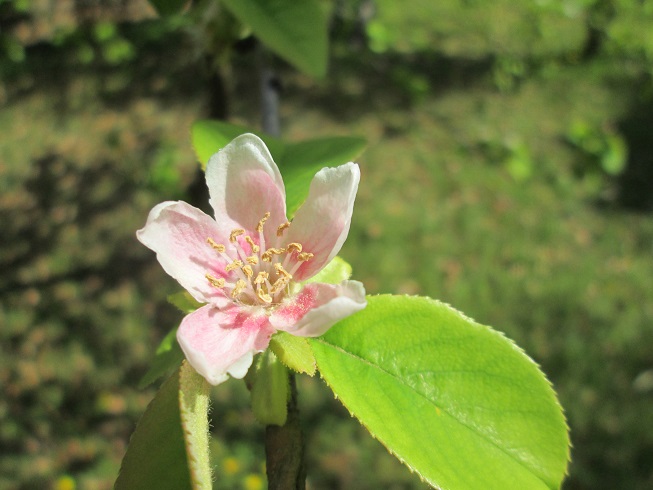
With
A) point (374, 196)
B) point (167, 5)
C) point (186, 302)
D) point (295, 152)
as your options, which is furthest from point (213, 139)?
point (374, 196)

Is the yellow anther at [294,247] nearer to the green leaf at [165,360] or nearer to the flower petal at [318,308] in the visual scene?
the flower petal at [318,308]

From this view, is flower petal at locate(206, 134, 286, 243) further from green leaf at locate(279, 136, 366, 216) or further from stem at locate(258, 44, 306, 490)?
stem at locate(258, 44, 306, 490)

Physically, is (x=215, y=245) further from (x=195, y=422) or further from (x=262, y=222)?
(x=195, y=422)

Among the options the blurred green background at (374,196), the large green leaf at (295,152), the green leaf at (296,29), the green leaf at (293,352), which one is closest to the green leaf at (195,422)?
the green leaf at (293,352)

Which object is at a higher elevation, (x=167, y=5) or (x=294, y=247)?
(x=167, y=5)

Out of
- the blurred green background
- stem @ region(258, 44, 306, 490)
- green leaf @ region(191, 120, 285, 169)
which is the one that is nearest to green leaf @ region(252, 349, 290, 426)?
stem @ region(258, 44, 306, 490)

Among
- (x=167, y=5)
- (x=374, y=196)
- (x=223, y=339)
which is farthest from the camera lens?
(x=374, y=196)

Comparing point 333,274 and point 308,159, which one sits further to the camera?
point 308,159
